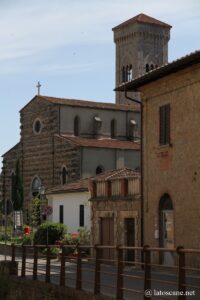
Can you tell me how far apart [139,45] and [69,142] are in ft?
118

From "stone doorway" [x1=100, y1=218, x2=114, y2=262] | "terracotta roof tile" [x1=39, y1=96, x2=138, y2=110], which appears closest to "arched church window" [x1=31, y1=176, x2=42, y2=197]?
"terracotta roof tile" [x1=39, y1=96, x2=138, y2=110]

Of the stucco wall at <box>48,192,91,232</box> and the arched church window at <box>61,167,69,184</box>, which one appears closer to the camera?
the stucco wall at <box>48,192,91,232</box>

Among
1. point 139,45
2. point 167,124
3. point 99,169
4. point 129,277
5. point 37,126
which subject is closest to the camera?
point 129,277

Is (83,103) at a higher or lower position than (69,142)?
higher

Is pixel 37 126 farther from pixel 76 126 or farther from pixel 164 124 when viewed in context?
pixel 164 124

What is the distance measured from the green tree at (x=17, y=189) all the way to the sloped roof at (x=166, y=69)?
41.9 meters

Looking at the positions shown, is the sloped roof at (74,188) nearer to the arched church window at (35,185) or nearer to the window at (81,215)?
the window at (81,215)

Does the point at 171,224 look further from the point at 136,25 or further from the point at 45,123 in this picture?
the point at 136,25

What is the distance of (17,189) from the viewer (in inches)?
2744

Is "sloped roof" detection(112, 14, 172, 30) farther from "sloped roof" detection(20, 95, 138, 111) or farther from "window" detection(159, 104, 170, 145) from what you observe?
"window" detection(159, 104, 170, 145)

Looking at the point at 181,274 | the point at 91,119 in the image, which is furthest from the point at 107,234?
the point at 91,119

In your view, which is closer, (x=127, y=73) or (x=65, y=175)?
(x=65, y=175)

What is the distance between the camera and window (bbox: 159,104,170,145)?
2559cm

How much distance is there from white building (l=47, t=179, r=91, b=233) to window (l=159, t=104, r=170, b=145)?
2057cm
